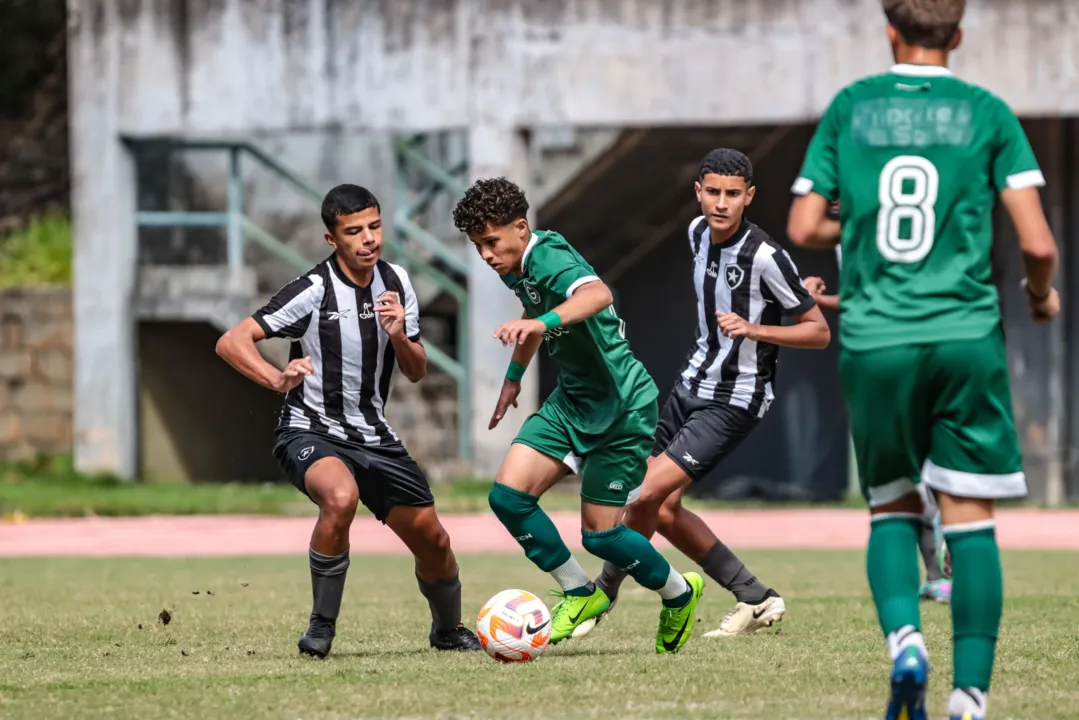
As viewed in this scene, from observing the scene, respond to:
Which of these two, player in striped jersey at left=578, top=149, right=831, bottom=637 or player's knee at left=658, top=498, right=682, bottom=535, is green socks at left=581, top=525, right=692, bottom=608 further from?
player's knee at left=658, top=498, right=682, bottom=535

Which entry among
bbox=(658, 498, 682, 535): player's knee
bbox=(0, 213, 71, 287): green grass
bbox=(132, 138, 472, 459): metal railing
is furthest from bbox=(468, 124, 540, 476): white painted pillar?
bbox=(658, 498, 682, 535): player's knee

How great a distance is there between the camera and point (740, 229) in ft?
27.3

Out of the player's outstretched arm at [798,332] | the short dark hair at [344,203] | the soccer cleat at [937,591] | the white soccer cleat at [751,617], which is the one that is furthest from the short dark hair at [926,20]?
the soccer cleat at [937,591]

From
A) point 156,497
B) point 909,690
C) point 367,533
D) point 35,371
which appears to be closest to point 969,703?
point 909,690

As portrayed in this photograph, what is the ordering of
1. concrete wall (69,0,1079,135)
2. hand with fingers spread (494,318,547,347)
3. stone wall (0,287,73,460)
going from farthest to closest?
stone wall (0,287,73,460)
concrete wall (69,0,1079,135)
hand with fingers spread (494,318,547,347)

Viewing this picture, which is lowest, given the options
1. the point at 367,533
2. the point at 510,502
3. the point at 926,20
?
the point at 367,533

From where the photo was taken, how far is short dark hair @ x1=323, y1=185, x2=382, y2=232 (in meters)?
7.41

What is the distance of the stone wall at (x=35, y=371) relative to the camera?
21312mm

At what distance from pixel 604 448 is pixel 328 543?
1174 mm

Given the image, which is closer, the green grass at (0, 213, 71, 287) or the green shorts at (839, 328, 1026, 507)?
the green shorts at (839, 328, 1026, 507)

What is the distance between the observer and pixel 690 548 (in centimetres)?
845

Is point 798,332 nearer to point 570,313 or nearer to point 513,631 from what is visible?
point 570,313

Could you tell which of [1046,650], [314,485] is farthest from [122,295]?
[1046,650]

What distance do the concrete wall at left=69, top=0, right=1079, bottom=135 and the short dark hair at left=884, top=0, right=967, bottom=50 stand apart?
13.8 m
